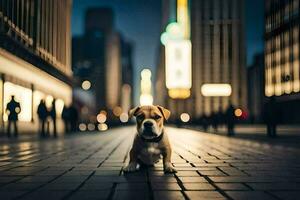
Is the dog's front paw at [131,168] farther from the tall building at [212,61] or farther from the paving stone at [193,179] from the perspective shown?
the tall building at [212,61]

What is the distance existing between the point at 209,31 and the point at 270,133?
11361cm

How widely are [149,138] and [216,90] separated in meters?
124

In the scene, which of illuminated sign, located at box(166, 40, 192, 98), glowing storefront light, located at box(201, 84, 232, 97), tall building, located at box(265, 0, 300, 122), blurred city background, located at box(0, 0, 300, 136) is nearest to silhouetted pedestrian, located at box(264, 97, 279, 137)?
blurred city background, located at box(0, 0, 300, 136)

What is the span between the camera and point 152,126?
640cm

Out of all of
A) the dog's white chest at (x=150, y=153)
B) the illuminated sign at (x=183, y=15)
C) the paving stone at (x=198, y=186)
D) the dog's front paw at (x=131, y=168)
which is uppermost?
the illuminated sign at (x=183, y=15)

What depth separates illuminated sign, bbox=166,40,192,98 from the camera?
336 ft

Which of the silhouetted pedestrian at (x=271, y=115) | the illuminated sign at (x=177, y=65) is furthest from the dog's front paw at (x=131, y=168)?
the illuminated sign at (x=177, y=65)

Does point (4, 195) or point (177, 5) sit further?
point (177, 5)

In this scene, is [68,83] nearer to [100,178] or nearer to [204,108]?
[100,178]

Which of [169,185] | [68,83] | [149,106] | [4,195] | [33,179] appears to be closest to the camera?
[4,195]

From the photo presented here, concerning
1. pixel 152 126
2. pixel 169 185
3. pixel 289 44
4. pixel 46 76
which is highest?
pixel 289 44

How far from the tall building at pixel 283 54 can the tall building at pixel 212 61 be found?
1593 inches

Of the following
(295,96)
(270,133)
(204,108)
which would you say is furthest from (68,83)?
(204,108)

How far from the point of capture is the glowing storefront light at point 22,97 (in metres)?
25.8
